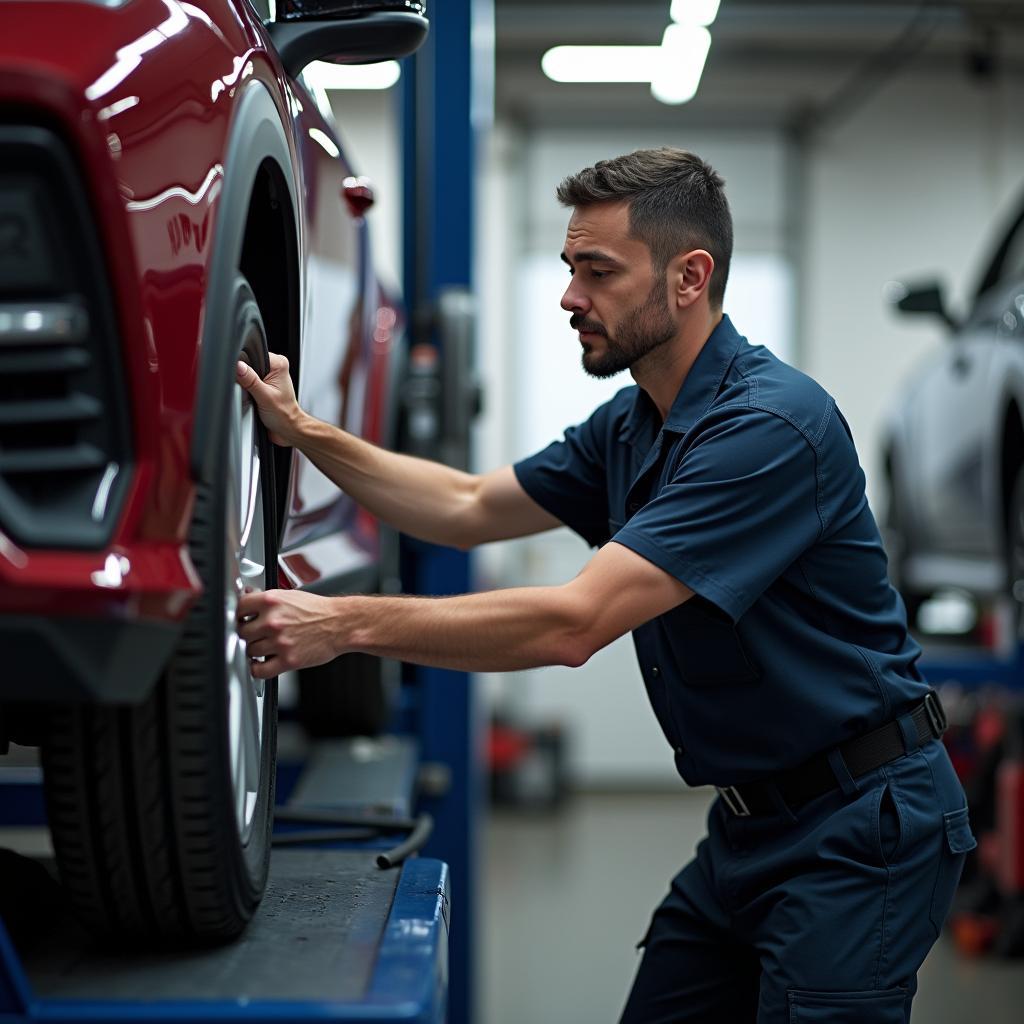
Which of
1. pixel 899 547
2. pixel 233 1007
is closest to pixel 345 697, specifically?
pixel 233 1007

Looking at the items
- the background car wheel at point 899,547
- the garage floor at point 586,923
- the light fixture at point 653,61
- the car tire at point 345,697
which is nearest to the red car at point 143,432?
the car tire at point 345,697

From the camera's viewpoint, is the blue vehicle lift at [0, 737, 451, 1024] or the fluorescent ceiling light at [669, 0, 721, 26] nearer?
the blue vehicle lift at [0, 737, 451, 1024]

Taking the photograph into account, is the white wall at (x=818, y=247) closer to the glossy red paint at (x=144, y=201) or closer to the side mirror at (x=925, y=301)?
the side mirror at (x=925, y=301)

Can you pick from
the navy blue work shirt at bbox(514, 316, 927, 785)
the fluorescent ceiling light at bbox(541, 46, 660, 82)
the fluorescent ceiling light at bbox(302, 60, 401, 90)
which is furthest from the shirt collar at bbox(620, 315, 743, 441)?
the fluorescent ceiling light at bbox(541, 46, 660, 82)

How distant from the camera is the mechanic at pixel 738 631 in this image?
1750mm

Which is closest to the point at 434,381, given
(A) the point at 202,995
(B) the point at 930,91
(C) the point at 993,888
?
(A) the point at 202,995

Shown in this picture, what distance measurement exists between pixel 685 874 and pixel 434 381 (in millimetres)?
1697

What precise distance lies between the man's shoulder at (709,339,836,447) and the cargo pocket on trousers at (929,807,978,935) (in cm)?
59

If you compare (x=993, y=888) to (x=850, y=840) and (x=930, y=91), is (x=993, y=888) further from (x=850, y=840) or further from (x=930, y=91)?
(x=930, y=91)

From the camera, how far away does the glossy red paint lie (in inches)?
43.1

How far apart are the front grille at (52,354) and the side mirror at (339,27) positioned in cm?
76

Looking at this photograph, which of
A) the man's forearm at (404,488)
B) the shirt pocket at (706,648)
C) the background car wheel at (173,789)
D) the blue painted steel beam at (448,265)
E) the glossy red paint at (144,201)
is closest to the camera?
the glossy red paint at (144,201)

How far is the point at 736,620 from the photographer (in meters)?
1.78

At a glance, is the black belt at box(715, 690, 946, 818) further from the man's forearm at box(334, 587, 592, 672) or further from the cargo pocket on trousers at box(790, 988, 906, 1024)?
the man's forearm at box(334, 587, 592, 672)
